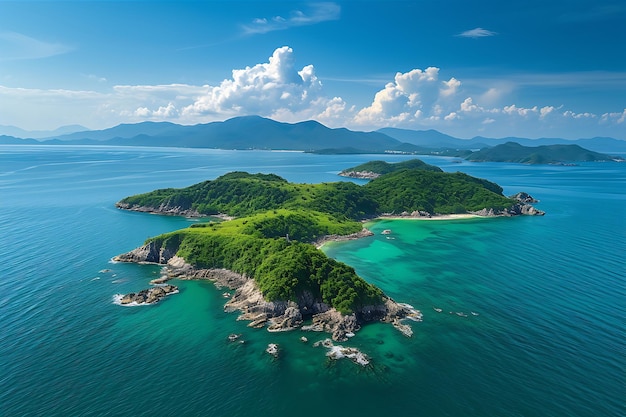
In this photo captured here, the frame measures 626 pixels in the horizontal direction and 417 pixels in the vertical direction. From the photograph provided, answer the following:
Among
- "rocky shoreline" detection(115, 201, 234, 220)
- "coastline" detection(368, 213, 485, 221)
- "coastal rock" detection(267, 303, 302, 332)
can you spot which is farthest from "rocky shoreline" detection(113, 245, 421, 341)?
"coastline" detection(368, 213, 485, 221)

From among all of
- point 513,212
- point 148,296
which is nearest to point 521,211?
point 513,212

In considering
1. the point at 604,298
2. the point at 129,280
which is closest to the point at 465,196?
the point at 604,298

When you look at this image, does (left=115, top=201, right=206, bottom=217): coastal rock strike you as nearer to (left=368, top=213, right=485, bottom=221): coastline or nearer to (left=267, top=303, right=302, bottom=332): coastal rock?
(left=368, top=213, right=485, bottom=221): coastline

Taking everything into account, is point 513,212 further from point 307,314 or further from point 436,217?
point 307,314

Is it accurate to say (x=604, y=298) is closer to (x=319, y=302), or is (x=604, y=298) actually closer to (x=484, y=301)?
(x=484, y=301)

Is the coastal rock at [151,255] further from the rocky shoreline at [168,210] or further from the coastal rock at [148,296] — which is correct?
the rocky shoreline at [168,210]

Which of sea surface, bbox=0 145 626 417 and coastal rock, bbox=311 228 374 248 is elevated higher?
coastal rock, bbox=311 228 374 248

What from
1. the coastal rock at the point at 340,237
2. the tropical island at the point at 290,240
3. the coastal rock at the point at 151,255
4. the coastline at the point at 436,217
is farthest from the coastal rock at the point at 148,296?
the coastline at the point at 436,217
